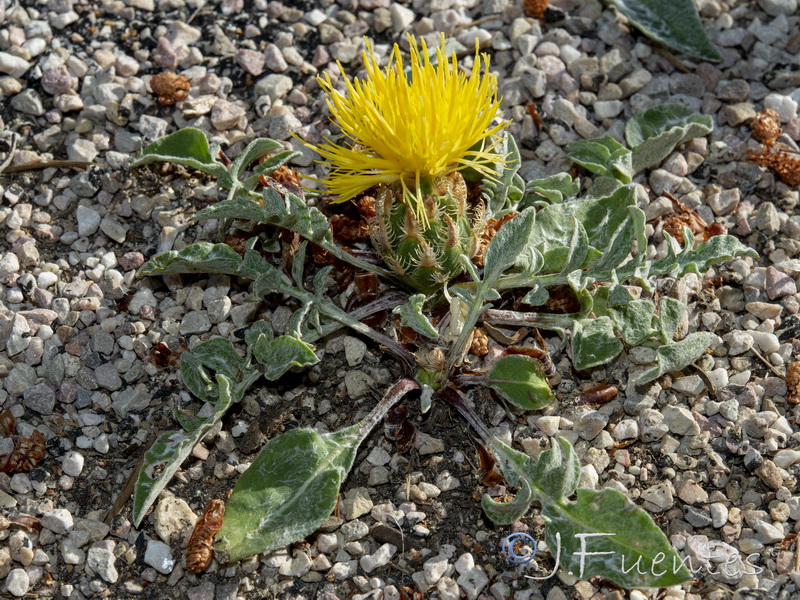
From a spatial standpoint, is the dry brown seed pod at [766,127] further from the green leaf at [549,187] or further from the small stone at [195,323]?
the small stone at [195,323]

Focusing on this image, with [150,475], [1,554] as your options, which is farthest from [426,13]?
[1,554]

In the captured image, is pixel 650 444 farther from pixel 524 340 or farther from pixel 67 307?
pixel 67 307

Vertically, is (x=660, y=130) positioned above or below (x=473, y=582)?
above

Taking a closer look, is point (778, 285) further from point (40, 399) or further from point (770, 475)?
point (40, 399)

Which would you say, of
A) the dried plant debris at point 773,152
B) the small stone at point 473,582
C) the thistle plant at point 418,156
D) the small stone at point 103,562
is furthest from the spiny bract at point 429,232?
the dried plant debris at point 773,152

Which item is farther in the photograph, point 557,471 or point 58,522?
point 58,522

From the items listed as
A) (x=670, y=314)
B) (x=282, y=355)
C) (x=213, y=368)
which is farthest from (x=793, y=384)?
(x=213, y=368)

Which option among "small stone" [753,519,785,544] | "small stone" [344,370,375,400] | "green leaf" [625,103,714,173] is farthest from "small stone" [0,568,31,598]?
"green leaf" [625,103,714,173]

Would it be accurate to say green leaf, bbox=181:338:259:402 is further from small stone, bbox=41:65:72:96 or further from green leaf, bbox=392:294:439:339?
small stone, bbox=41:65:72:96
